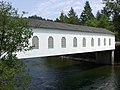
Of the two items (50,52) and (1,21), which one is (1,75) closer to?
(1,21)

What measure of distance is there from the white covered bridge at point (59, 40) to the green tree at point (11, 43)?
39.5 feet

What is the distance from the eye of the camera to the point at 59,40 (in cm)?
2675

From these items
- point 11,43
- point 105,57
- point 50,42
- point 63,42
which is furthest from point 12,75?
point 105,57

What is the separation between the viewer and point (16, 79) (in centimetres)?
714

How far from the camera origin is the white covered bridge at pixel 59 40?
75.9 ft

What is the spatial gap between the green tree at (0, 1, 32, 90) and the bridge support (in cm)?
3854

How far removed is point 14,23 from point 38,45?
16.6m

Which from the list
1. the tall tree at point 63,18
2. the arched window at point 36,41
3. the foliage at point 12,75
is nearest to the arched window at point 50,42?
the arched window at point 36,41

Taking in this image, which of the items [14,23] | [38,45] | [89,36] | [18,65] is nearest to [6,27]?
[14,23]

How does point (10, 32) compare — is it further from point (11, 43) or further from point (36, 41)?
point (36, 41)

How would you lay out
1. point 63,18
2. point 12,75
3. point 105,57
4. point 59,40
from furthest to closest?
point 63,18 → point 105,57 → point 59,40 → point 12,75

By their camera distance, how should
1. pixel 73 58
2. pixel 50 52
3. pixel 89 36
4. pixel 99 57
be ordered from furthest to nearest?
1. pixel 73 58
2. pixel 99 57
3. pixel 89 36
4. pixel 50 52

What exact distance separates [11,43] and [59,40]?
20.0 metres

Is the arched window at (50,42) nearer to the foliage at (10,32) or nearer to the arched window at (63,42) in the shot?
the arched window at (63,42)
